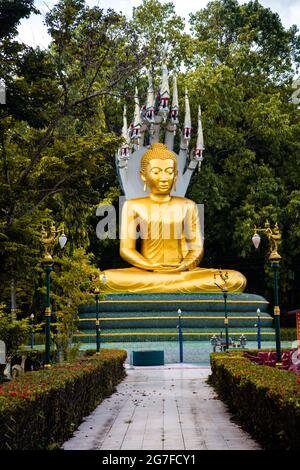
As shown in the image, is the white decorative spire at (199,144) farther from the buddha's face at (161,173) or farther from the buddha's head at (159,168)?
the buddha's face at (161,173)

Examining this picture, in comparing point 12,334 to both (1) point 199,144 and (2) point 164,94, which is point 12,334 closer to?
(2) point 164,94

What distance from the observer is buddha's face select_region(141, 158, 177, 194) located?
27.4 metres

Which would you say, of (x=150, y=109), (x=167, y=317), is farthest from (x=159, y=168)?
(x=167, y=317)

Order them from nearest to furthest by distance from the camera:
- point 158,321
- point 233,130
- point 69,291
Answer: point 69,291 → point 158,321 → point 233,130

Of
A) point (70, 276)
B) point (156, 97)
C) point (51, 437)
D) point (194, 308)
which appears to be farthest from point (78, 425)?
point (156, 97)

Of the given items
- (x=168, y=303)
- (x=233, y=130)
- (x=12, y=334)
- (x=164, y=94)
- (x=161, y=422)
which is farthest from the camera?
(x=233, y=130)

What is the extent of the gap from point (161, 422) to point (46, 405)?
2596 millimetres

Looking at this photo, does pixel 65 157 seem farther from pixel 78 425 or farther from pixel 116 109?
pixel 116 109

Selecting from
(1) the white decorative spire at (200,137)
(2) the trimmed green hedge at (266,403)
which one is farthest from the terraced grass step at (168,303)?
(2) the trimmed green hedge at (266,403)

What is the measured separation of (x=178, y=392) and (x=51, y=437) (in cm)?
615

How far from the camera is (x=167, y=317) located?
23.5m

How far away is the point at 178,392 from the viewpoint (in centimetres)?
1362

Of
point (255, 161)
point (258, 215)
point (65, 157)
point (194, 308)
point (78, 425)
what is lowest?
point (78, 425)

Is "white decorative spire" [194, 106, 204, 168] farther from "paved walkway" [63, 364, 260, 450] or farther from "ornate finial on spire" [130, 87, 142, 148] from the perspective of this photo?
"paved walkway" [63, 364, 260, 450]
